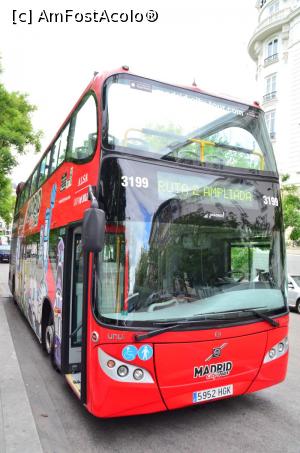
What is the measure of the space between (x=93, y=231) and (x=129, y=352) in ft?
3.80

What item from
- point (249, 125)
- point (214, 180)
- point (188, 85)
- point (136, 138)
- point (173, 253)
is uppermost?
point (188, 85)

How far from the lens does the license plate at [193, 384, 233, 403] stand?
4027 mm

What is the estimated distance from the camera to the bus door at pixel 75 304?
5.02m

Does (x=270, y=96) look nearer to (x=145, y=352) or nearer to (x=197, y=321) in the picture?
(x=197, y=321)

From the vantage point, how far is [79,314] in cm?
526

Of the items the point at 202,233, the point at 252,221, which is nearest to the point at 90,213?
the point at 202,233

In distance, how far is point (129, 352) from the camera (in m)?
3.74

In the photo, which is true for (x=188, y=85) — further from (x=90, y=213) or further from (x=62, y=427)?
(x=62, y=427)

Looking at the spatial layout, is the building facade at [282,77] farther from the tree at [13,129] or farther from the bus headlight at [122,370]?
the bus headlight at [122,370]

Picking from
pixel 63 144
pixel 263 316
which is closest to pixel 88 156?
pixel 63 144

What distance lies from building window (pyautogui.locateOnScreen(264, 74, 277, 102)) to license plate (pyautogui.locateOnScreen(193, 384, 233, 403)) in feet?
100

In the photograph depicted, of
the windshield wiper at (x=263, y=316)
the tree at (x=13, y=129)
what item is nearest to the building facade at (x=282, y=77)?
the tree at (x=13, y=129)

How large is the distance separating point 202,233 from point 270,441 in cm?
214

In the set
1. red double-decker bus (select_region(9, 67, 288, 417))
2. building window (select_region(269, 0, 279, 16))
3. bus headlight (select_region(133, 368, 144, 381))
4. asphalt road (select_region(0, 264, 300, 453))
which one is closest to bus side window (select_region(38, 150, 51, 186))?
red double-decker bus (select_region(9, 67, 288, 417))
